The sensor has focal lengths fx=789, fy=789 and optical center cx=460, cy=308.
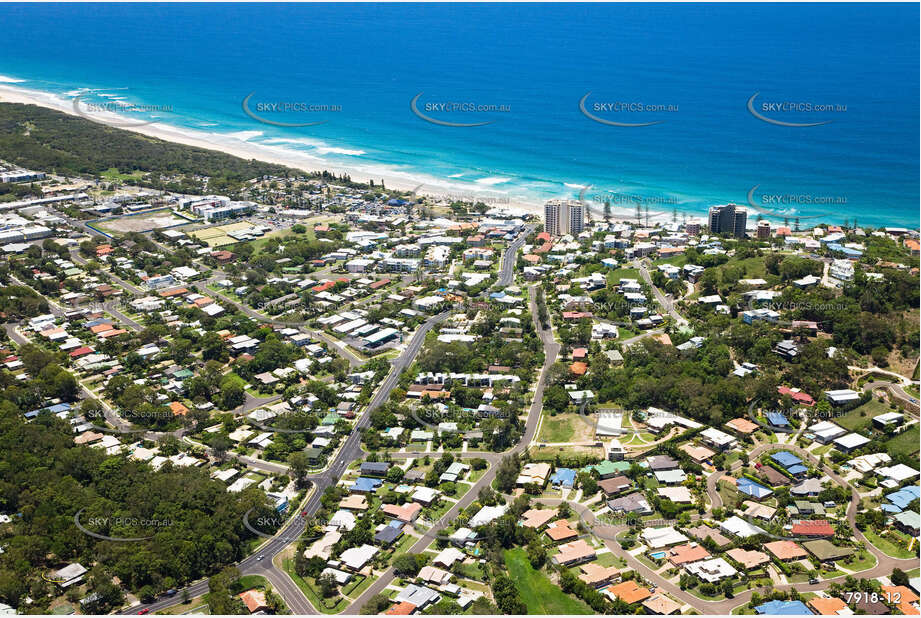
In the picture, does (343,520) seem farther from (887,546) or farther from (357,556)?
(887,546)

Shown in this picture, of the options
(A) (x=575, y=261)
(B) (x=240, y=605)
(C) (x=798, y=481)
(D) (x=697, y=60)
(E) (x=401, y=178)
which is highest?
(D) (x=697, y=60)

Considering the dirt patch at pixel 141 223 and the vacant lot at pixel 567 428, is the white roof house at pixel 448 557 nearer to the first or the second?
the vacant lot at pixel 567 428

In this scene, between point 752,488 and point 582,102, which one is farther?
point 582,102

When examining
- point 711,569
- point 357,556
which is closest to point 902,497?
point 711,569

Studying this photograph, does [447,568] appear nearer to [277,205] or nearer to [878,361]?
[878,361]

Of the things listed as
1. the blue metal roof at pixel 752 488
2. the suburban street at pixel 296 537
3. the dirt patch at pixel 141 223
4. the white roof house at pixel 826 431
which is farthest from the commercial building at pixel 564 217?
the blue metal roof at pixel 752 488

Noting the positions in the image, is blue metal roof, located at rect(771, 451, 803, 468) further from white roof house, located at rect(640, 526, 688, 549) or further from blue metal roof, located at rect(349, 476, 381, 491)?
blue metal roof, located at rect(349, 476, 381, 491)

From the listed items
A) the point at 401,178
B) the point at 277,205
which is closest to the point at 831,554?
the point at 277,205
